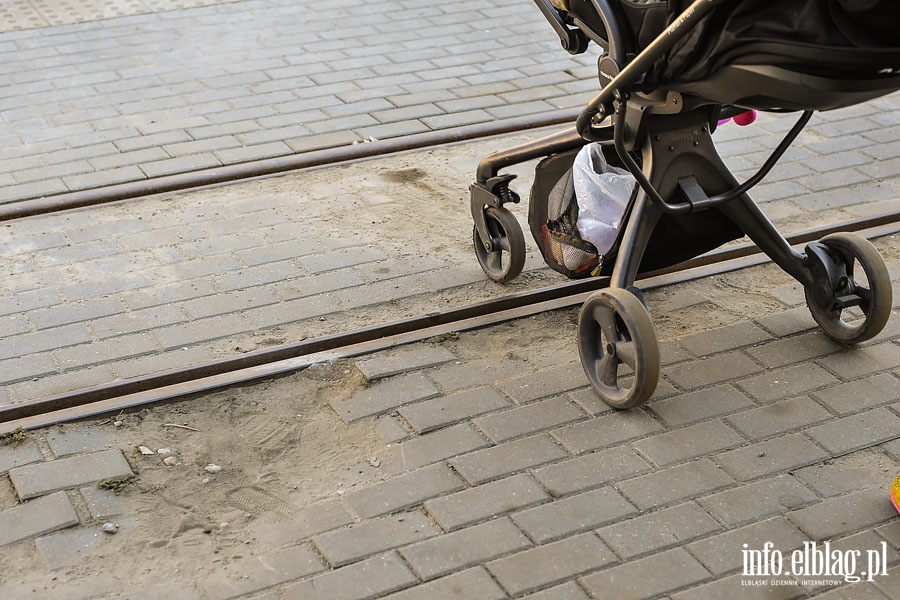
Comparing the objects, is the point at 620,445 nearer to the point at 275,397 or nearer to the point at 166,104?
the point at 275,397

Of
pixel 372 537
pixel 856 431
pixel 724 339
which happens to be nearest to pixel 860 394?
pixel 856 431

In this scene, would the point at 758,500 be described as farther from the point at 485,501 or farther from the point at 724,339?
the point at 724,339

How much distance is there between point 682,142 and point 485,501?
123 centimetres

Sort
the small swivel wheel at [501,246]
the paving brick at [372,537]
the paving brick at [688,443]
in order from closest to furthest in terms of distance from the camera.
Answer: the paving brick at [372,537], the paving brick at [688,443], the small swivel wheel at [501,246]

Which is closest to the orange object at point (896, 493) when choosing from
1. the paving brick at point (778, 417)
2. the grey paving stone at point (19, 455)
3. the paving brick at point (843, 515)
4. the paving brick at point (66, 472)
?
the paving brick at point (843, 515)

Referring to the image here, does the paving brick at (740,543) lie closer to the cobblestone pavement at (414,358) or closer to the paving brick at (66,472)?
the cobblestone pavement at (414,358)

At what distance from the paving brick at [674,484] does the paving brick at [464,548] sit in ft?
1.16

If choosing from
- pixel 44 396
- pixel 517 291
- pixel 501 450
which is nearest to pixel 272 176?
pixel 517 291

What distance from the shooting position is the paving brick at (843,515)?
9.05 ft

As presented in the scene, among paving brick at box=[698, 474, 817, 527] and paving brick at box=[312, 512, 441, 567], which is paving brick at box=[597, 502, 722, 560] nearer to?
paving brick at box=[698, 474, 817, 527]

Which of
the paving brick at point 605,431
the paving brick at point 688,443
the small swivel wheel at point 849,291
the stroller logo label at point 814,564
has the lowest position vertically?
the paving brick at point 605,431

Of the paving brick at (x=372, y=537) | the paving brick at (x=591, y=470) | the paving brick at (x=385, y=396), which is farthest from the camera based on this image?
the paving brick at (x=385, y=396)

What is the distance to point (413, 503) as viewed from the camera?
9.49 feet

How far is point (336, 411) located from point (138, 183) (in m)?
2.05
